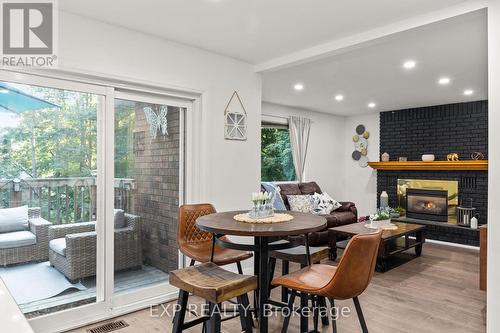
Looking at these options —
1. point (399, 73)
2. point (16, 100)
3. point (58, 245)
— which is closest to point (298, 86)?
point (399, 73)

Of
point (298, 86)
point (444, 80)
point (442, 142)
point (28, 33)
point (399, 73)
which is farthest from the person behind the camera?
point (442, 142)

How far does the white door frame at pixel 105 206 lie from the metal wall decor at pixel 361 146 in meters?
5.07

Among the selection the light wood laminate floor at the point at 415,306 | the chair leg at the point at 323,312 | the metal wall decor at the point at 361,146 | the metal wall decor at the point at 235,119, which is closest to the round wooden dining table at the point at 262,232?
the chair leg at the point at 323,312

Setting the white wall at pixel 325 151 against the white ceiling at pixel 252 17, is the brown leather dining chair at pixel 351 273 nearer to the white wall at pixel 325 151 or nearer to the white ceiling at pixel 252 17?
the white ceiling at pixel 252 17

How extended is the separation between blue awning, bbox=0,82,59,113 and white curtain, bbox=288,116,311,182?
477 cm

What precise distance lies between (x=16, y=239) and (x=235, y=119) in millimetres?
2286

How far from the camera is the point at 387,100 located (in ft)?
19.6

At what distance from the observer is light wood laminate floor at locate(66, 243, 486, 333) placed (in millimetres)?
2725

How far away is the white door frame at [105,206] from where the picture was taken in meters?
2.61

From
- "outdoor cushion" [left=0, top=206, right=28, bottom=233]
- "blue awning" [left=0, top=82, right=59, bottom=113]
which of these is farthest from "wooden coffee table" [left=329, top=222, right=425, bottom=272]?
"blue awning" [left=0, top=82, right=59, bottom=113]

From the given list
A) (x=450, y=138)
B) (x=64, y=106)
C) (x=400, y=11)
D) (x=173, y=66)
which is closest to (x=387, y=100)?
(x=450, y=138)

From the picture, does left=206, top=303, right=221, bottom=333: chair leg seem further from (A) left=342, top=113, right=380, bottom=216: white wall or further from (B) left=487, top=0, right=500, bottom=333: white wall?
(A) left=342, top=113, right=380, bottom=216: white wall

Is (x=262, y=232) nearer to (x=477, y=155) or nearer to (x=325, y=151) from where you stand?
(x=477, y=155)

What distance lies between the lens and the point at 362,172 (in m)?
7.51
